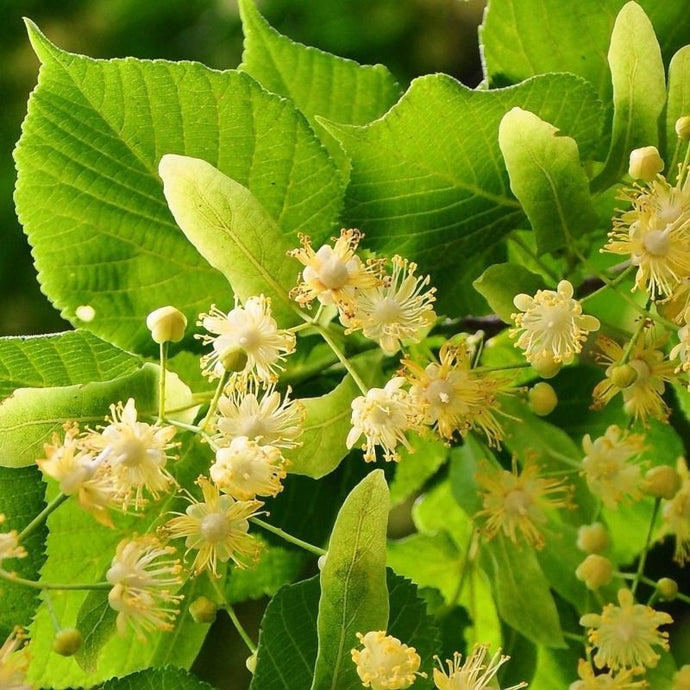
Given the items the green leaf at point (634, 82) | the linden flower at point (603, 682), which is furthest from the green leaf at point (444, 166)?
the linden flower at point (603, 682)

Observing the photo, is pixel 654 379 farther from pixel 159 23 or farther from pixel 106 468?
pixel 159 23

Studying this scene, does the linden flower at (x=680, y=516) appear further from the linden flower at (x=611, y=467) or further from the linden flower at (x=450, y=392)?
the linden flower at (x=450, y=392)

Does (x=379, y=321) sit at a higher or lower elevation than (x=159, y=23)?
higher

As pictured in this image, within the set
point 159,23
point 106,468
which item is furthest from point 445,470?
point 159,23

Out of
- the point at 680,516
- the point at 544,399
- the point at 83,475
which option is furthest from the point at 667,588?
the point at 83,475

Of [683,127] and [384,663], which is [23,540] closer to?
[384,663]

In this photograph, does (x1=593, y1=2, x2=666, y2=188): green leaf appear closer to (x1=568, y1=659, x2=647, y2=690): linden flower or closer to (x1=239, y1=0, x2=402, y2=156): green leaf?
(x1=239, y1=0, x2=402, y2=156): green leaf

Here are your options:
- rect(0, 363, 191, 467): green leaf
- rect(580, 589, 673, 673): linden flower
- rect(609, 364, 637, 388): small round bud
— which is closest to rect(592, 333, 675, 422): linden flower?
rect(609, 364, 637, 388): small round bud
